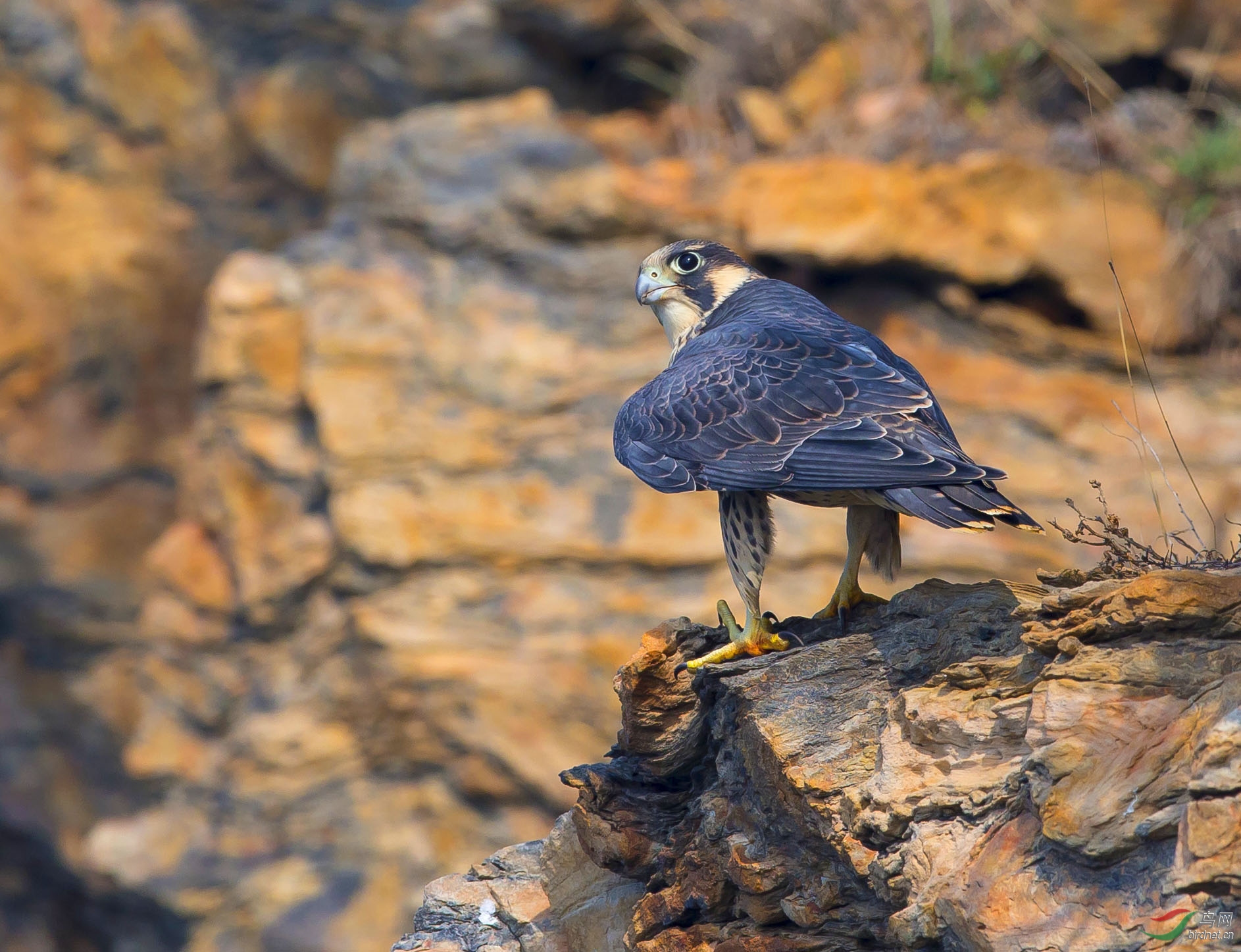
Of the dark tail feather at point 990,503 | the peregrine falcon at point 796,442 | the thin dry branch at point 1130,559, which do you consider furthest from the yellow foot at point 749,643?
A: the thin dry branch at point 1130,559

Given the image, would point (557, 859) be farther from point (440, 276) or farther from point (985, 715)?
point (440, 276)

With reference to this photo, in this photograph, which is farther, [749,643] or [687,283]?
[687,283]

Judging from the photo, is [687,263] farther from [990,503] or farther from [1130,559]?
[1130,559]

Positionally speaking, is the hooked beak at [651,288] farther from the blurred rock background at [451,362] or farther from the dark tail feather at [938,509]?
the blurred rock background at [451,362]

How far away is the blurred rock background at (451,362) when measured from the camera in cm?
820

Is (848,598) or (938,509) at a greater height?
(938,509)

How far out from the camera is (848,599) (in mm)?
4121

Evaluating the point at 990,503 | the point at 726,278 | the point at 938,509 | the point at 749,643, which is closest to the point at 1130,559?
the point at 990,503

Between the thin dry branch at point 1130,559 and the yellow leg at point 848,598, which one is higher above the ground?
the thin dry branch at point 1130,559

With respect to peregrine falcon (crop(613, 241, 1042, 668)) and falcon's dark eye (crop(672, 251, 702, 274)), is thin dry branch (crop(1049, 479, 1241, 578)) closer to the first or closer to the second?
peregrine falcon (crop(613, 241, 1042, 668))

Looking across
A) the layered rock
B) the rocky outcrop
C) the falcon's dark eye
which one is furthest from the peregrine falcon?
the layered rock

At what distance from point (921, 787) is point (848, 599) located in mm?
1005

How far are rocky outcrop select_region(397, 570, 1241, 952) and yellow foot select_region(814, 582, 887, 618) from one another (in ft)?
0.22

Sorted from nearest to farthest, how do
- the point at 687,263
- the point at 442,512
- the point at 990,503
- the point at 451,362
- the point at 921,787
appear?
1. the point at 921,787
2. the point at 990,503
3. the point at 687,263
4. the point at 442,512
5. the point at 451,362
